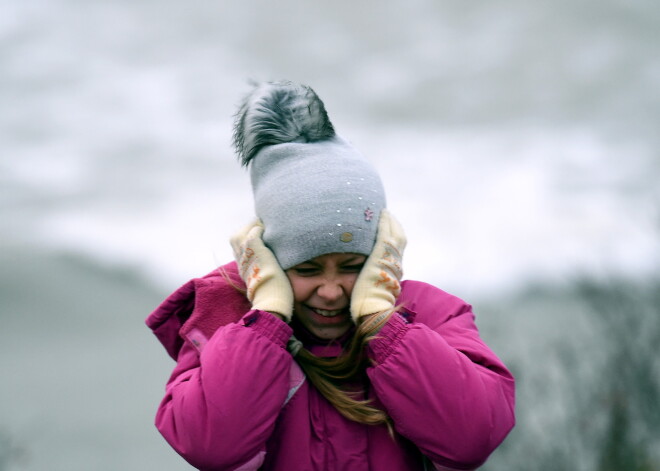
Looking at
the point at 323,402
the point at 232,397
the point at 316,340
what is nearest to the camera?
the point at 232,397

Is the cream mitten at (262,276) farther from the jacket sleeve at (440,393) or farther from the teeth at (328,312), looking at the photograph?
the jacket sleeve at (440,393)

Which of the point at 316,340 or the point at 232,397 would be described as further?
the point at 316,340

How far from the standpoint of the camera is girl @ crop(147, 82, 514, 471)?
1.68 metres

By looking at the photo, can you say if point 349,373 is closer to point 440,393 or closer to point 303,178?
point 440,393

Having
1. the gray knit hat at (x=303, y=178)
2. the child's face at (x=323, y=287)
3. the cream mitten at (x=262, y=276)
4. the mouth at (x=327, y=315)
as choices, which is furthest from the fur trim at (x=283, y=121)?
the mouth at (x=327, y=315)

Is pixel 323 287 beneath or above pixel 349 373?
above

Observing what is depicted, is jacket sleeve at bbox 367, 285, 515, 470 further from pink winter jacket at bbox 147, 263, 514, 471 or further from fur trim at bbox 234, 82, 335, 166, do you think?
fur trim at bbox 234, 82, 335, 166

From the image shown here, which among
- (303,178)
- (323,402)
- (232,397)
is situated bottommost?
(323,402)

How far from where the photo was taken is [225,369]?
171cm

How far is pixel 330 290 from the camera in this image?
1.87 metres

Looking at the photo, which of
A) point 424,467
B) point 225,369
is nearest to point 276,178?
point 225,369

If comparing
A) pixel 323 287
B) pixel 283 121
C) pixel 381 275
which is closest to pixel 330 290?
pixel 323 287

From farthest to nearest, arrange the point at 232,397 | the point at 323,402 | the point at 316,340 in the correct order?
the point at 316,340 → the point at 323,402 → the point at 232,397

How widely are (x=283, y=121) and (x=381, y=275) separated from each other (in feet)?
1.63
